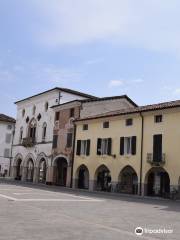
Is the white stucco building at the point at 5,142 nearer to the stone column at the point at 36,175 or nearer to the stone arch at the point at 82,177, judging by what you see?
the stone column at the point at 36,175

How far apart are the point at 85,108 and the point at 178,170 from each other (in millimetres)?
16391

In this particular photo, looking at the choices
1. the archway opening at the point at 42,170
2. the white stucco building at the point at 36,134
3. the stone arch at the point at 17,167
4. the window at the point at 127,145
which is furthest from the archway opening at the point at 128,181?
the stone arch at the point at 17,167

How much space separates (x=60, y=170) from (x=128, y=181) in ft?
39.4

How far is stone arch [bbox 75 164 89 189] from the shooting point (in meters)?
42.2

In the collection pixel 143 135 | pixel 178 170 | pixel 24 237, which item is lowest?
pixel 24 237

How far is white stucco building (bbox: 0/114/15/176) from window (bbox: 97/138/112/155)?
1469 inches

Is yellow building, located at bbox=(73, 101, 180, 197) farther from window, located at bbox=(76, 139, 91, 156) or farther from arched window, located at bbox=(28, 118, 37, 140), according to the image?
arched window, located at bbox=(28, 118, 37, 140)

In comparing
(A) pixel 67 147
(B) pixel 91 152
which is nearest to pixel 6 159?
(A) pixel 67 147

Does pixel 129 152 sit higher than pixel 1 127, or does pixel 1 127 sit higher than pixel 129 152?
pixel 1 127

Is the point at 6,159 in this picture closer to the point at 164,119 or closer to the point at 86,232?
the point at 164,119

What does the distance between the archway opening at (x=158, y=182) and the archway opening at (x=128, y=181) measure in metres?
1.67

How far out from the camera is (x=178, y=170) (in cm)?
3067

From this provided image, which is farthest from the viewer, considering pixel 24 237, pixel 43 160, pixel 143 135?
pixel 43 160

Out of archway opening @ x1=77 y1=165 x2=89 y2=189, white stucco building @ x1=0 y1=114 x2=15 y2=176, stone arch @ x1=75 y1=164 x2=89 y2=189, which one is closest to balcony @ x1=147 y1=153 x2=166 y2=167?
stone arch @ x1=75 y1=164 x2=89 y2=189
